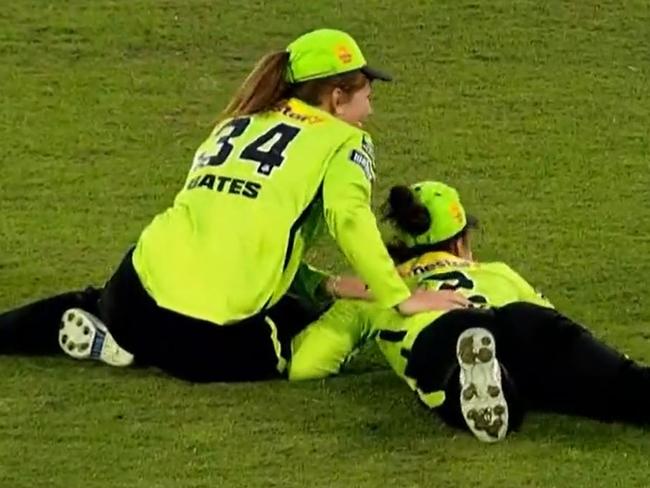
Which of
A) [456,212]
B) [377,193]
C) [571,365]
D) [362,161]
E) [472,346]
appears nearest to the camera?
[472,346]

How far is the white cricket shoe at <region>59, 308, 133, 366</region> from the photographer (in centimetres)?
555

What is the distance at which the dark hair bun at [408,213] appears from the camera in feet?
18.0

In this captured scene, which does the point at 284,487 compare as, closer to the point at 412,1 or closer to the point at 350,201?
the point at 350,201

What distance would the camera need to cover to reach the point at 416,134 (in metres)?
8.67

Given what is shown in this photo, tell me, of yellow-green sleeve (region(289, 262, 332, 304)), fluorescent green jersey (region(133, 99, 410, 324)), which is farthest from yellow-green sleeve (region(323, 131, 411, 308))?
yellow-green sleeve (region(289, 262, 332, 304))

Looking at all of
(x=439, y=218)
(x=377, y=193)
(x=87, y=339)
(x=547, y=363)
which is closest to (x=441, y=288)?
(x=439, y=218)

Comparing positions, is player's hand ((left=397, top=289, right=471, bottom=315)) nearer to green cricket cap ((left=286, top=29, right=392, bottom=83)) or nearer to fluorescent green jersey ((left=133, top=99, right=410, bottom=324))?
fluorescent green jersey ((left=133, top=99, right=410, bottom=324))

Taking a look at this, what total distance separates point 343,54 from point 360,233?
55 cm

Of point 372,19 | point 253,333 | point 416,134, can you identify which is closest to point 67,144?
point 416,134

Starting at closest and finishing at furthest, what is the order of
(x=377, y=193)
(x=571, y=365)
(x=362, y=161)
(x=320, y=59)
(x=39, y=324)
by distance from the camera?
(x=571, y=365) < (x=362, y=161) < (x=320, y=59) < (x=39, y=324) < (x=377, y=193)

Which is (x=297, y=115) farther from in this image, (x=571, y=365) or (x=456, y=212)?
(x=571, y=365)

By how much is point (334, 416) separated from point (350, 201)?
22.0 inches

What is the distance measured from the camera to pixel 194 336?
5312 millimetres

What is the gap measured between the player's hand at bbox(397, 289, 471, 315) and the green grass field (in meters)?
0.27
